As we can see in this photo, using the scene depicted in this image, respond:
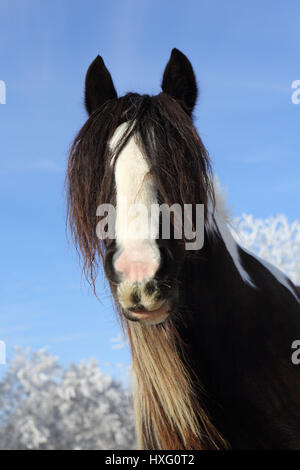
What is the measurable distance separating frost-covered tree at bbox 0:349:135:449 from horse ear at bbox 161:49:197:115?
65.7ft

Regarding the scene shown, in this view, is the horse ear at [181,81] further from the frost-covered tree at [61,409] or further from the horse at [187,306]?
the frost-covered tree at [61,409]

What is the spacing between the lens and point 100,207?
9.37 feet

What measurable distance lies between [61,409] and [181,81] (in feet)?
67.6

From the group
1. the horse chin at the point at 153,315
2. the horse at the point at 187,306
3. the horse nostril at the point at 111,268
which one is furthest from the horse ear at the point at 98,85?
the horse chin at the point at 153,315

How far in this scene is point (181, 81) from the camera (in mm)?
3246

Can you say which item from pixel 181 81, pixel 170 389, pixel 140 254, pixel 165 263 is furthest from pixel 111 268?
pixel 181 81

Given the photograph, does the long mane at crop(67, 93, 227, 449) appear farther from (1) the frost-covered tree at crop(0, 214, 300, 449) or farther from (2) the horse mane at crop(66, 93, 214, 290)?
(1) the frost-covered tree at crop(0, 214, 300, 449)

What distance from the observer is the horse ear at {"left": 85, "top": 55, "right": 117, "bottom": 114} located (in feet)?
11.0

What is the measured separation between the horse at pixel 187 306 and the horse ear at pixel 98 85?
0.15ft

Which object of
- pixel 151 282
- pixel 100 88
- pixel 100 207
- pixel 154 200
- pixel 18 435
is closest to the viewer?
pixel 151 282

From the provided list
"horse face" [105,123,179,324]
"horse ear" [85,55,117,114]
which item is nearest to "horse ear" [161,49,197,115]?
"horse ear" [85,55,117,114]
